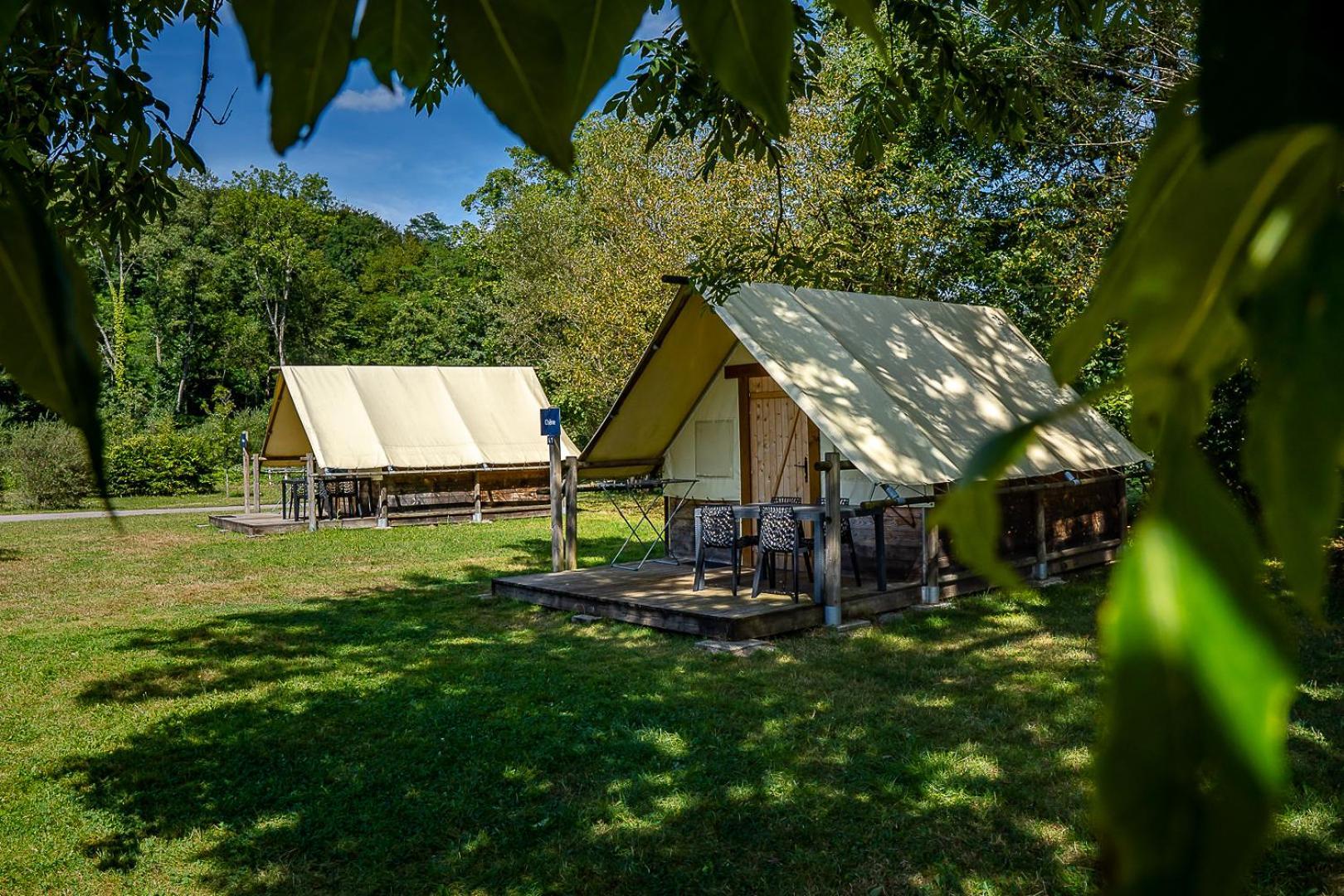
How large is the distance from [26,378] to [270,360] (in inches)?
1788

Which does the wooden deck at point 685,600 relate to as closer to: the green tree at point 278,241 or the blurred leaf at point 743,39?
the blurred leaf at point 743,39

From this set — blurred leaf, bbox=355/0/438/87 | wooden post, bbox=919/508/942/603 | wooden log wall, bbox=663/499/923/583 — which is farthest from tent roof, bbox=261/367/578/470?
blurred leaf, bbox=355/0/438/87

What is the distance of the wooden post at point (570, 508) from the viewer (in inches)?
456

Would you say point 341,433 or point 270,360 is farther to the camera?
point 270,360

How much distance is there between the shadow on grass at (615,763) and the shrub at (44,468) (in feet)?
63.2

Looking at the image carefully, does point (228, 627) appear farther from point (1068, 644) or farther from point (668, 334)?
point (1068, 644)

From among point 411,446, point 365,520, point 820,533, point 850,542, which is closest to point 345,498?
point 365,520

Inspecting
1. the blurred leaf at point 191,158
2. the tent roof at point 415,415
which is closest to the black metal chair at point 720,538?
the blurred leaf at point 191,158

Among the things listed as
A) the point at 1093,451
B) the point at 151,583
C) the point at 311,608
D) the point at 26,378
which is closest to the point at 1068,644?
the point at 1093,451

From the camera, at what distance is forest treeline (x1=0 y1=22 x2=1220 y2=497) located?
11.1 metres

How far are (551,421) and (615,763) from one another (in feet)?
23.8

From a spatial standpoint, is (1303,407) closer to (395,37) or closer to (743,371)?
(395,37)

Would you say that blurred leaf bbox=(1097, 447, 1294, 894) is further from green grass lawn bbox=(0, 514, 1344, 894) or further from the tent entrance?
the tent entrance

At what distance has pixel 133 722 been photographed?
7.34m
